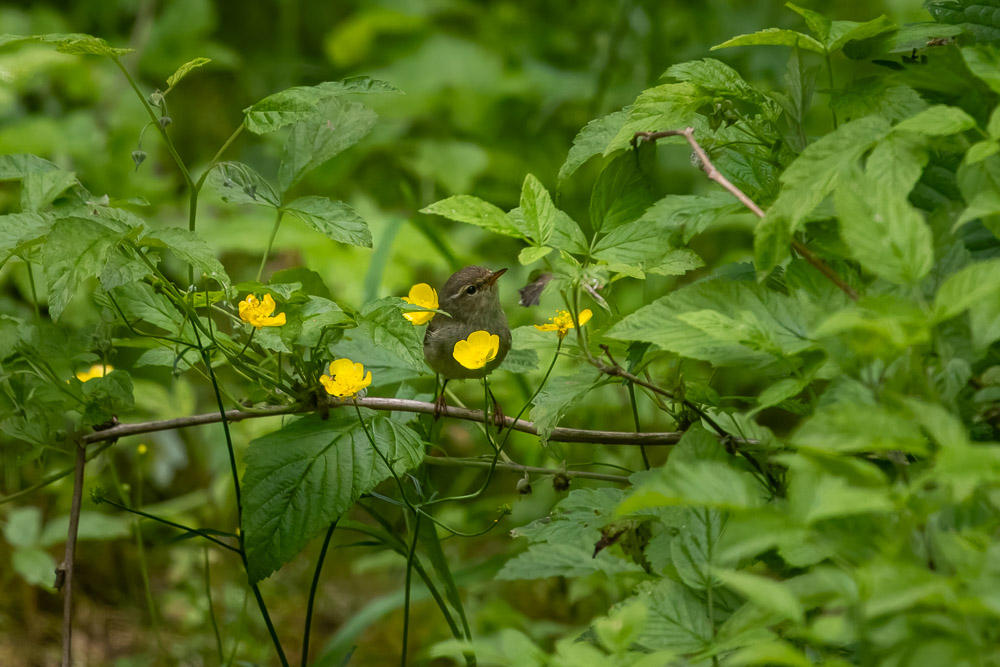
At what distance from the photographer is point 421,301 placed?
1.74 metres

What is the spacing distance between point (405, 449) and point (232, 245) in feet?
7.68

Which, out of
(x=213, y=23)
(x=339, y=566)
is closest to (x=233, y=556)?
(x=339, y=566)

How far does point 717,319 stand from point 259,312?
0.80 meters

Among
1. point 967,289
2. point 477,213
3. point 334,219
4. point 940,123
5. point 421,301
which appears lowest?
point 421,301

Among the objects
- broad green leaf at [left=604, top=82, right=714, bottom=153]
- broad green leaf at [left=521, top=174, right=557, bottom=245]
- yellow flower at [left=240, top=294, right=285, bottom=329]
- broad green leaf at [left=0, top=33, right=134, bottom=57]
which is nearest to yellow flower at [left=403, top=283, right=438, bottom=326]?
yellow flower at [left=240, top=294, right=285, bottom=329]

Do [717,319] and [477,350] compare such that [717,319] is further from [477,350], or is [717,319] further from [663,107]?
[477,350]

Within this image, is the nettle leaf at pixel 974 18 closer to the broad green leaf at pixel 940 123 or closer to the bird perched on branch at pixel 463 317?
the broad green leaf at pixel 940 123

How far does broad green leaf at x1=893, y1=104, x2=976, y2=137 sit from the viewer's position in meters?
1.05

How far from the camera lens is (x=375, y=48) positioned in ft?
17.5

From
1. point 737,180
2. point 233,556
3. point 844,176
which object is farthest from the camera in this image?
point 233,556

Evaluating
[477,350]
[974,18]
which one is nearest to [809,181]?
[974,18]

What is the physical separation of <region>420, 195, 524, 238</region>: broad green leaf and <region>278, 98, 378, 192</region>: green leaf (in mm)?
402

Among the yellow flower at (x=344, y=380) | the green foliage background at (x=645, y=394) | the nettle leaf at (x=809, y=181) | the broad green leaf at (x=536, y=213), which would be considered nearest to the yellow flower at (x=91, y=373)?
the green foliage background at (x=645, y=394)

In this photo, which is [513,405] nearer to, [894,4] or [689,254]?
[689,254]
